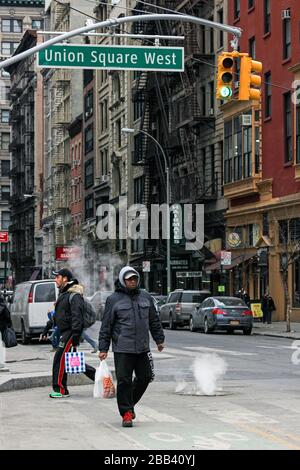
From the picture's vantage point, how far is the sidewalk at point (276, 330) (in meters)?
37.5

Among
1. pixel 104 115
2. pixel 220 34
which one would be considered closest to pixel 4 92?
pixel 104 115

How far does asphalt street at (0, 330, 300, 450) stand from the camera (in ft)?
35.5

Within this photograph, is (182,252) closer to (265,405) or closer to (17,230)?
(265,405)

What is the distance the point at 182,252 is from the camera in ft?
198

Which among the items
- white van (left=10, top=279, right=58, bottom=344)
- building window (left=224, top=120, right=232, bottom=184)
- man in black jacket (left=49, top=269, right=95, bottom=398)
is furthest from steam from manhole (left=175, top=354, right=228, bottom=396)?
building window (left=224, top=120, right=232, bottom=184)

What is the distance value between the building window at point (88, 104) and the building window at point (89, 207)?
771 centimetres

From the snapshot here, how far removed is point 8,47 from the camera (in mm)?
136375

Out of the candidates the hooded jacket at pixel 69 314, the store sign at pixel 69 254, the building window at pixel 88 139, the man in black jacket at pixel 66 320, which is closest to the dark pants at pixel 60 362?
the man in black jacket at pixel 66 320

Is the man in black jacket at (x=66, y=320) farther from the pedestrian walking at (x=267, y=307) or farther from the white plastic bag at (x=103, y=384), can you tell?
the pedestrian walking at (x=267, y=307)
